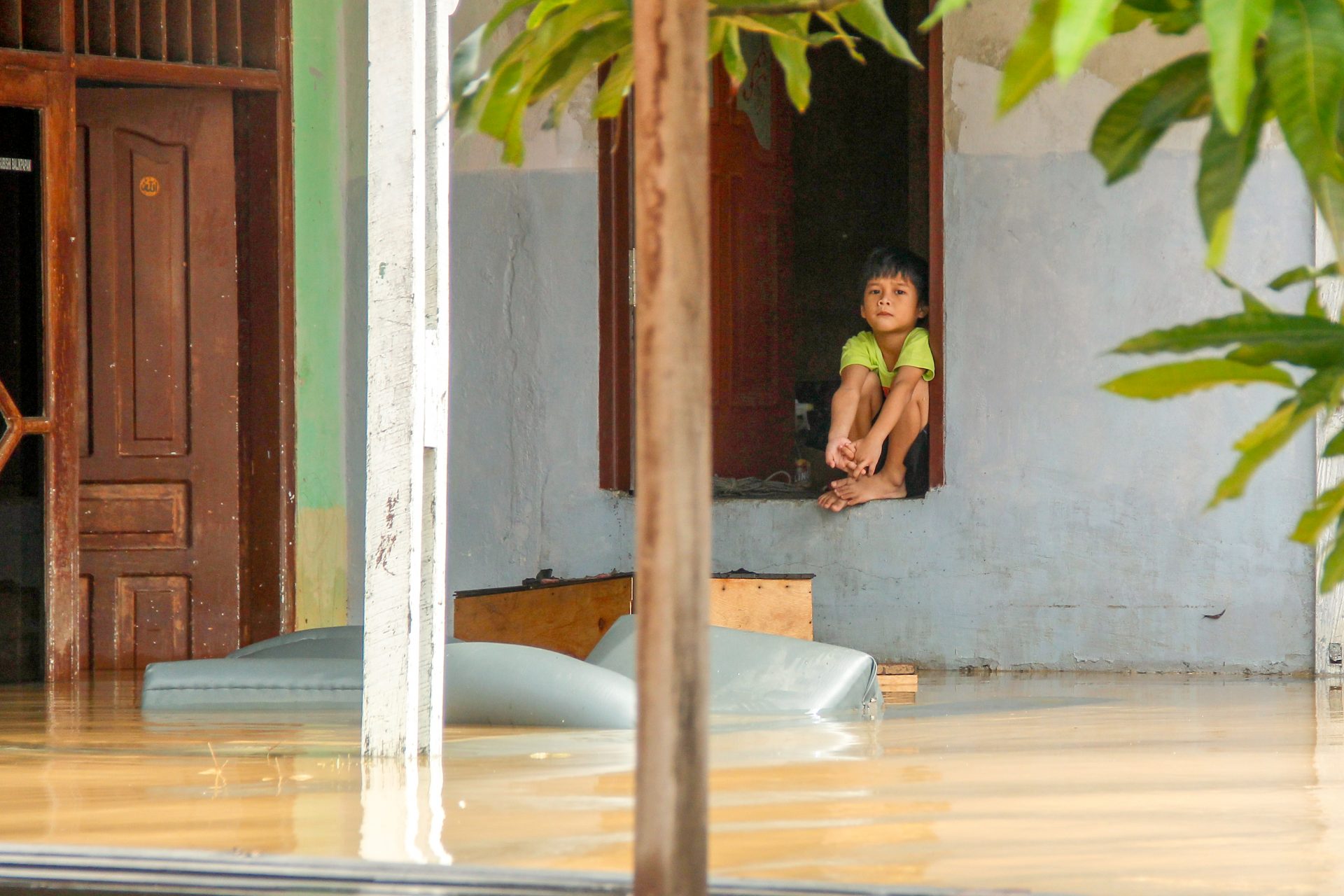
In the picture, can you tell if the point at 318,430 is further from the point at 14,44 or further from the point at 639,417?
the point at 639,417

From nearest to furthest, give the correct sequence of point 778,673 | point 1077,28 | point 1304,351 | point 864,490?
1. point 1077,28
2. point 1304,351
3. point 778,673
4. point 864,490

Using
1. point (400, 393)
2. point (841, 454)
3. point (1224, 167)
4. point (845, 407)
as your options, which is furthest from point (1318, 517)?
point (845, 407)

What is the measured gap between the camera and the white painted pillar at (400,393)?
284 cm

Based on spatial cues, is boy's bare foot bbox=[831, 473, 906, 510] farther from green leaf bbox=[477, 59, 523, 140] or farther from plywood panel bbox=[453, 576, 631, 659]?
green leaf bbox=[477, 59, 523, 140]

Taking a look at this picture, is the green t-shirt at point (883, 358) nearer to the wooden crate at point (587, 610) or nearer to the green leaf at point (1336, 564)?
the wooden crate at point (587, 610)

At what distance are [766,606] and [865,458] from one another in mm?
894

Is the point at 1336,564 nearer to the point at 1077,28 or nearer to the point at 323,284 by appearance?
the point at 1077,28

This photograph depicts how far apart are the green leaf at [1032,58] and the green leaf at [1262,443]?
22 cm

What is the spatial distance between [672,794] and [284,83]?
5192mm

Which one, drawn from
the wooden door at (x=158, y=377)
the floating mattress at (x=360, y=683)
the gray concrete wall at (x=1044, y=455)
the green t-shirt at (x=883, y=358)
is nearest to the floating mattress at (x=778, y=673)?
the floating mattress at (x=360, y=683)

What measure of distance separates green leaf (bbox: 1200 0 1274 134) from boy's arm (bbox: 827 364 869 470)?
473 centimetres

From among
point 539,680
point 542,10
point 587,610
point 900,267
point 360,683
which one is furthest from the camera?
point 900,267

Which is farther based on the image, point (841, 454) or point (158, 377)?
point (158, 377)

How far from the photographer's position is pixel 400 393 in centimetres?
286
